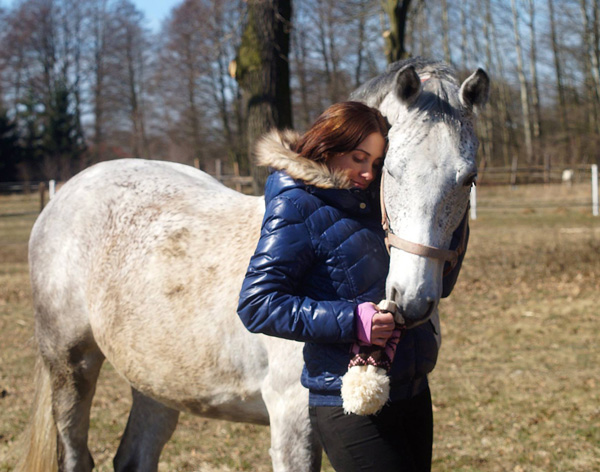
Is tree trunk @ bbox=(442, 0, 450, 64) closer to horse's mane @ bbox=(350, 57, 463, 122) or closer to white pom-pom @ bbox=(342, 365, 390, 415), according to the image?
horse's mane @ bbox=(350, 57, 463, 122)

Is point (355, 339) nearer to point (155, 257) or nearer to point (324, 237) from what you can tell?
point (324, 237)

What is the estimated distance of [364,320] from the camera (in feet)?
5.71

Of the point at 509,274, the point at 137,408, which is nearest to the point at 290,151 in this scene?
the point at 137,408

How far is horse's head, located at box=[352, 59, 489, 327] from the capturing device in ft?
5.57

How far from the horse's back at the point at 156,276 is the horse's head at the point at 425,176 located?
32.4 inches

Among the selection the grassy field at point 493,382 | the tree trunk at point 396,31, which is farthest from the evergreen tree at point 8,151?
the tree trunk at point 396,31

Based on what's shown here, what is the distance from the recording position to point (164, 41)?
109 ft

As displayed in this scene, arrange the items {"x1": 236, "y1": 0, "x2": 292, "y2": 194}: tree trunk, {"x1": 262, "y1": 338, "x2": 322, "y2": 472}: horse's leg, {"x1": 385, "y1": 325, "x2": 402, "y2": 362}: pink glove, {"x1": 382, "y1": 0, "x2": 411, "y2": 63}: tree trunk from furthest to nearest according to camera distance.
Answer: {"x1": 382, "y1": 0, "x2": 411, "y2": 63}: tree trunk → {"x1": 236, "y1": 0, "x2": 292, "y2": 194}: tree trunk → {"x1": 262, "y1": 338, "x2": 322, "y2": 472}: horse's leg → {"x1": 385, "y1": 325, "x2": 402, "y2": 362}: pink glove

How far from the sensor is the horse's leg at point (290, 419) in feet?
7.02

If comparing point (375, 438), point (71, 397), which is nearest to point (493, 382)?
point (71, 397)

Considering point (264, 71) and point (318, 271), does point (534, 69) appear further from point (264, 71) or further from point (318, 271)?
point (318, 271)

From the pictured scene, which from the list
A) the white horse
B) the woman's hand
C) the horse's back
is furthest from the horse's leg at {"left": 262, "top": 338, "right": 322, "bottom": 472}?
the woman's hand

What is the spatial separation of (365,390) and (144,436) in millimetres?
1804

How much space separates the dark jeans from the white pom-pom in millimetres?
129
